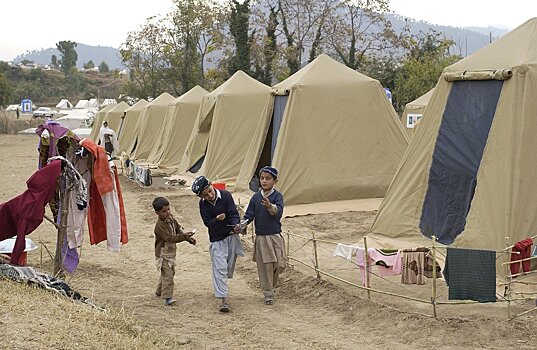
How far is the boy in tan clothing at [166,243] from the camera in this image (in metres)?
6.39

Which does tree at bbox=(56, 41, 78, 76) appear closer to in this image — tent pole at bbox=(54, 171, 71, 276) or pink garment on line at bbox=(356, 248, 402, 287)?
tent pole at bbox=(54, 171, 71, 276)

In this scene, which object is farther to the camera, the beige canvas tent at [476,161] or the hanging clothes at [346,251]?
the beige canvas tent at [476,161]

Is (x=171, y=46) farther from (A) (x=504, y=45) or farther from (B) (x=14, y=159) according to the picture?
(A) (x=504, y=45)

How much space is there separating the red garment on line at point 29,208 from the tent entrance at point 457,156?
3919 millimetres

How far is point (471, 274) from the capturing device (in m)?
5.49

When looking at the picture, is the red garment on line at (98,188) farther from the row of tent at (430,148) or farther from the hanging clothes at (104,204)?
the row of tent at (430,148)

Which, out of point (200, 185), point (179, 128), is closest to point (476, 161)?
point (200, 185)

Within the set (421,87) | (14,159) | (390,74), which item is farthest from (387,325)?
(390,74)

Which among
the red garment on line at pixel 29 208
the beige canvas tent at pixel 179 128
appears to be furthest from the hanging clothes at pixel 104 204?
the beige canvas tent at pixel 179 128

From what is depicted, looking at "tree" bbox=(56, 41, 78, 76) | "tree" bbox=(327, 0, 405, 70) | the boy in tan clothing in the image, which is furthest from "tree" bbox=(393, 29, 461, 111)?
"tree" bbox=(56, 41, 78, 76)

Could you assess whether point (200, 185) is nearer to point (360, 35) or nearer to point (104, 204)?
point (104, 204)

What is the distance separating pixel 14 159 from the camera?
84.6ft

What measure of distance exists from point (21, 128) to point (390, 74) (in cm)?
2416

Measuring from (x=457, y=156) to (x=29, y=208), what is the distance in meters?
4.29
